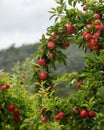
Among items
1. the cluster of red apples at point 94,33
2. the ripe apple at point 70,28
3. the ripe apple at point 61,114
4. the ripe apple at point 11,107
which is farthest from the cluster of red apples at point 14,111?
the ripe apple at point 61,114

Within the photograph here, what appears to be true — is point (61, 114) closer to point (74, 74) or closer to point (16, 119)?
point (74, 74)

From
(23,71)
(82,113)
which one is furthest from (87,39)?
(23,71)

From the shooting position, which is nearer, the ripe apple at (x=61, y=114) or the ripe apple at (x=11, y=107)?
the ripe apple at (x=61, y=114)

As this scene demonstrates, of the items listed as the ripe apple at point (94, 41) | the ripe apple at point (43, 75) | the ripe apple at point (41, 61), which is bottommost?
the ripe apple at point (43, 75)

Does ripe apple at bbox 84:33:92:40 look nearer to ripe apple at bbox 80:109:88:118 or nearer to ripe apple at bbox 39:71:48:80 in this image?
ripe apple at bbox 39:71:48:80

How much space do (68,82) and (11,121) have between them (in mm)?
2497

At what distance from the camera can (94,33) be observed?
280 inches

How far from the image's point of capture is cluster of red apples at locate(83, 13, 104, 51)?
6957 millimetres

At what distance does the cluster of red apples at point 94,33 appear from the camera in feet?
22.8

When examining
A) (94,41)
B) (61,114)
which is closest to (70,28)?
(94,41)

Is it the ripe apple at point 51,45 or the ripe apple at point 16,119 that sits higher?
the ripe apple at point 51,45

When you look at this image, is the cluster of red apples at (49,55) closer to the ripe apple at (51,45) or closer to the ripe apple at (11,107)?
the ripe apple at (51,45)

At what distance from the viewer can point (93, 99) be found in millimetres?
6535

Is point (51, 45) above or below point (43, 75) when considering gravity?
above
